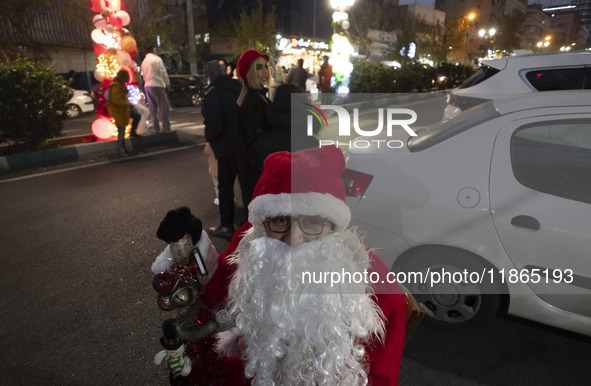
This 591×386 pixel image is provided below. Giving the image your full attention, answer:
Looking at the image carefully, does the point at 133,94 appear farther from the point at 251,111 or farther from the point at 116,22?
the point at 251,111

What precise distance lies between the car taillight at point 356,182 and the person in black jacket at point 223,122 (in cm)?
167

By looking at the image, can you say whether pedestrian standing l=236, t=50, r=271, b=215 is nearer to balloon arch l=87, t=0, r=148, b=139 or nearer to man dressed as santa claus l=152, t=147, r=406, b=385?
man dressed as santa claus l=152, t=147, r=406, b=385

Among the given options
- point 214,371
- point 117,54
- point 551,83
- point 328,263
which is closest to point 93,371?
point 214,371

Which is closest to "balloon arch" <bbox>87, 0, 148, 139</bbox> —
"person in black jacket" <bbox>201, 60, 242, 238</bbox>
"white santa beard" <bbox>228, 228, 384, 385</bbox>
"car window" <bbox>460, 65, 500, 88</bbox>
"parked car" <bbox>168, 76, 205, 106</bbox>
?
"person in black jacket" <bbox>201, 60, 242, 238</bbox>

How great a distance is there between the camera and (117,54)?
9.66m

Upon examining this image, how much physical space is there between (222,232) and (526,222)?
3.11 metres

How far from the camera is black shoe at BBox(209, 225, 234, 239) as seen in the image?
440 cm

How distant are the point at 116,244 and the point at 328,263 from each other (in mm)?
3574

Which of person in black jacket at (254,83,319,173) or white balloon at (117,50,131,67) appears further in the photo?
white balloon at (117,50,131,67)

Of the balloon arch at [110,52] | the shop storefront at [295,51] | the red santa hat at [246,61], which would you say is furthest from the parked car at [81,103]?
the shop storefront at [295,51]

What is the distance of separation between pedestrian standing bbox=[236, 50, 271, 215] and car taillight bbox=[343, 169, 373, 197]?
92 cm

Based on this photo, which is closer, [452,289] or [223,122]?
[452,289]

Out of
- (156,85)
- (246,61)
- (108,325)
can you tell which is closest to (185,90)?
(156,85)

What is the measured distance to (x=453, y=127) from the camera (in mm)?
2734
